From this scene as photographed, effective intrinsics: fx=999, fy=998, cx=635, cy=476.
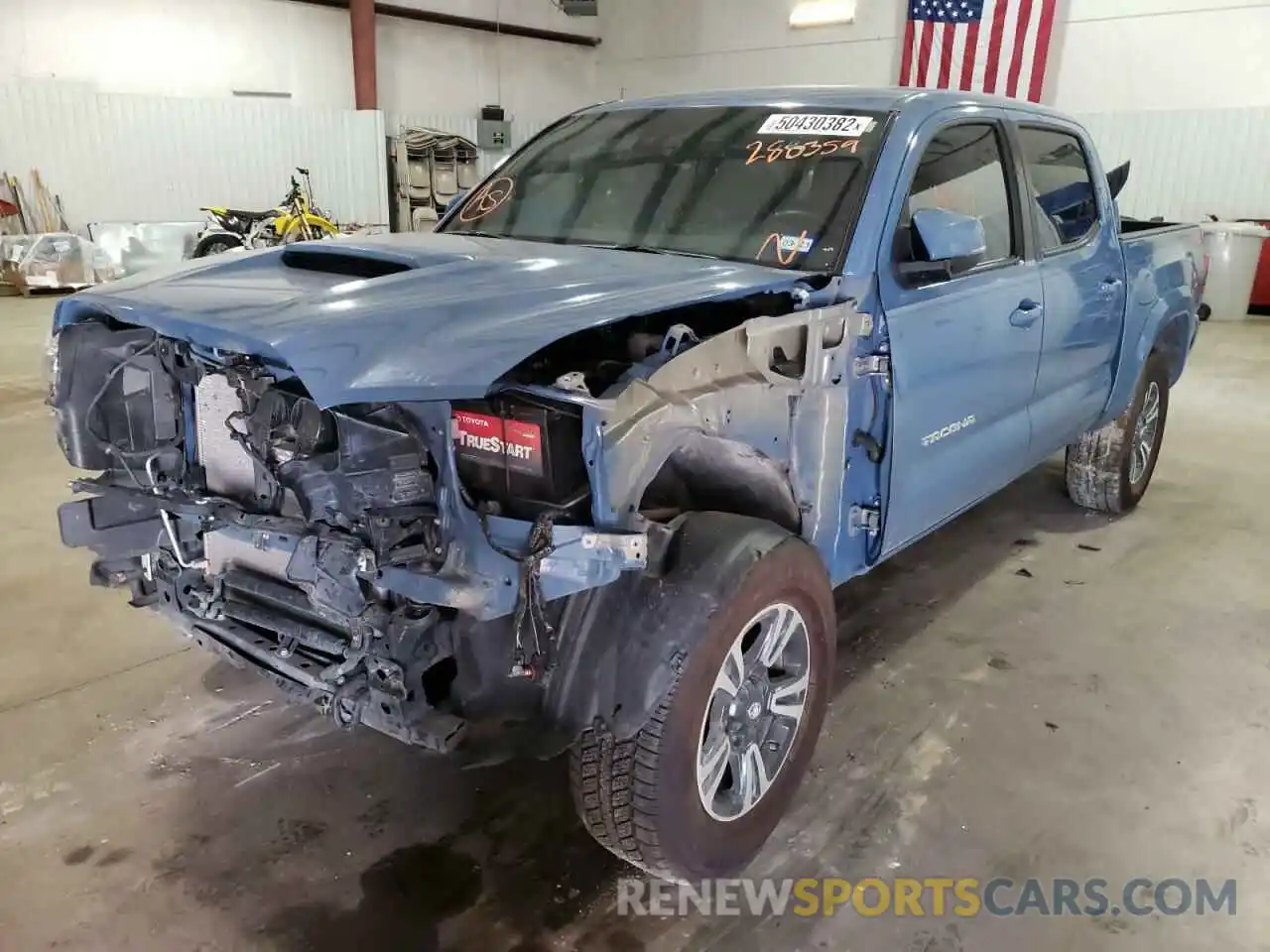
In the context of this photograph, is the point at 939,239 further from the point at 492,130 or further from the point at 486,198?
the point at 492,130

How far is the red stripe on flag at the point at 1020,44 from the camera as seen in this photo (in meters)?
13.1

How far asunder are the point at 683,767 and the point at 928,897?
71 cm

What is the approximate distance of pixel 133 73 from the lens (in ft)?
43.3

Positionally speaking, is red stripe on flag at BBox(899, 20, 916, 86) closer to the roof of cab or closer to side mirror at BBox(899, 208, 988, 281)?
the roof of cab

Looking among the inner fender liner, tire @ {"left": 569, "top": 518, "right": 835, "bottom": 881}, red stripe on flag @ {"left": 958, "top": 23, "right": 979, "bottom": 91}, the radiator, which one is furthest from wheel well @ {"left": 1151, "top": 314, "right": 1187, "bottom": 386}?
red stripe on flag @ {"left": 958, "top": 23, "right": 979, "bottom": 91}

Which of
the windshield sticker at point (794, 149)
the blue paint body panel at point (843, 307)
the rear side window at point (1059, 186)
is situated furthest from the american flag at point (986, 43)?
the windshield sticker at point (794, 149)

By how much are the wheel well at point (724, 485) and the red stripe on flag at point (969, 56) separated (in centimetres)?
1281

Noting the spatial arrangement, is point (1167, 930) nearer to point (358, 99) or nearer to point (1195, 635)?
point (1195, 635)

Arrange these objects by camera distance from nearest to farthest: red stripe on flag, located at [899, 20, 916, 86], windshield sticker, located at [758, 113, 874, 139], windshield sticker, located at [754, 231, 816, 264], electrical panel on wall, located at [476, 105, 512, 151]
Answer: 1. windshield sticker, located at [754, 231, 816, 264]
2. windshield sticker, located at [758, 113, 874, 139]
3. red stripe on flag, located at [899, 20, 916, 86]
4. electrical panel on wall, located at [476, 105, 512, 151]

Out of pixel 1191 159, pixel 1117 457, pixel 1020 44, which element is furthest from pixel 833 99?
pixel 1191 159

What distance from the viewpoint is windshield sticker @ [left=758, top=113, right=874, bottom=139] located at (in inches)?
114

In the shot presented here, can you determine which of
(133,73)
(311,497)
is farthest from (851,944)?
(133,73)

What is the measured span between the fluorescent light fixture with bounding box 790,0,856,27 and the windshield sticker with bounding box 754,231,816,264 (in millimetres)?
14482

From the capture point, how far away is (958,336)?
291 centimetres
